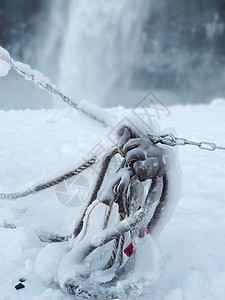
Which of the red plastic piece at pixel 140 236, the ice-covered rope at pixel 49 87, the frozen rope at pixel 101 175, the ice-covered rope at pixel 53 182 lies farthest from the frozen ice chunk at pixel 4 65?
the red plastic piece at pixel 140 236

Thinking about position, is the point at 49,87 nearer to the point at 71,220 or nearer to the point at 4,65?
the point at 4,65

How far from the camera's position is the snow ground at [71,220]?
64.3 inches

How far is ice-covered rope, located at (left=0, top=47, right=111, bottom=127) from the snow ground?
0.06 meters

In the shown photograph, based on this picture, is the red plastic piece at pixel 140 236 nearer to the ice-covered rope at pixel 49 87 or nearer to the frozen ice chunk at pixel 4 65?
the ice-covered rope at pixel 49 87

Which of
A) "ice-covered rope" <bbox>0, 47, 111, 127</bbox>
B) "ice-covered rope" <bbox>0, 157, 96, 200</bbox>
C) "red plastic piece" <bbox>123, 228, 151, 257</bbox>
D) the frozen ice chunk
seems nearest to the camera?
"red plastic piece" <bbox>123, 228, 151, 257</bbox>

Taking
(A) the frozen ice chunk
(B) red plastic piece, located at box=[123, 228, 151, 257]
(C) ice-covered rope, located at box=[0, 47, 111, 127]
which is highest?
(A) the frozen ice chunk

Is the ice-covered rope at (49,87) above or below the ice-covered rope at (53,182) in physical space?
above

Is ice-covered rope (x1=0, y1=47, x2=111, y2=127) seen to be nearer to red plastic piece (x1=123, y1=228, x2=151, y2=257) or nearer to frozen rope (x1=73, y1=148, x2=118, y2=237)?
frozen rope (x1=73, y1=148, x2=118, y2=237)

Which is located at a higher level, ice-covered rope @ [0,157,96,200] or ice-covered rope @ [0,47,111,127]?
ice-covered rope @ [0,47,111,127]

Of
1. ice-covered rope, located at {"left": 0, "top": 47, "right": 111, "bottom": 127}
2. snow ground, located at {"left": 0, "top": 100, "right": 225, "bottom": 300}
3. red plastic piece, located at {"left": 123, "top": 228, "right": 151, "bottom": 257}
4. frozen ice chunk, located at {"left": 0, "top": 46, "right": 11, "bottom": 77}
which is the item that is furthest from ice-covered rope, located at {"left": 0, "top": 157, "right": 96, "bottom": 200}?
frozen ice chunk, located at {"left": 0, "top": 46, "right": 11, "bottom": 77}

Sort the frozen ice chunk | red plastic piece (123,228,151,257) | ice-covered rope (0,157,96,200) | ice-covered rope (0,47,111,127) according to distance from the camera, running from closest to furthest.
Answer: red plastic piece (123,228,151,257)
ice-covered rope (0,47,111,127)
ice-covered rope (0,157,96,200)
the frozen ice chunk

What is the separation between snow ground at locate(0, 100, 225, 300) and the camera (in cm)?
163

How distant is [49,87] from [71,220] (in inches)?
38.9

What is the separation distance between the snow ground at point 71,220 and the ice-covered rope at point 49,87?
0.06 meters
